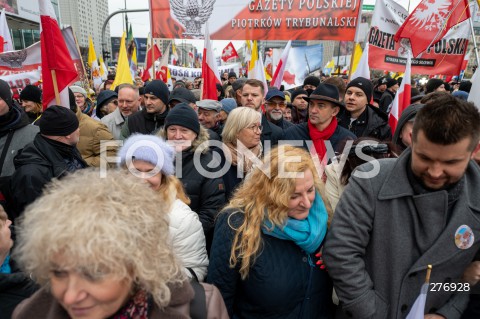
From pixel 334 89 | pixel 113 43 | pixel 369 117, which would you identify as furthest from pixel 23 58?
pixel 113 43

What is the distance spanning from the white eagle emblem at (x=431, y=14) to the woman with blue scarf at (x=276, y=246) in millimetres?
4240

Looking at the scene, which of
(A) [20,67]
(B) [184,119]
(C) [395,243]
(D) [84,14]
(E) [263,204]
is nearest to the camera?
(C) [395,243]

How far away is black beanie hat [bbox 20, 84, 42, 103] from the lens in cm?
452

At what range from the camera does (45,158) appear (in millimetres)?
2732

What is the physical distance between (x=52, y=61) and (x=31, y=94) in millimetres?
1120

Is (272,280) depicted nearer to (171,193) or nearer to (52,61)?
(171,193)

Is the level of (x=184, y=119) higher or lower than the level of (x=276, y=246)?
higher

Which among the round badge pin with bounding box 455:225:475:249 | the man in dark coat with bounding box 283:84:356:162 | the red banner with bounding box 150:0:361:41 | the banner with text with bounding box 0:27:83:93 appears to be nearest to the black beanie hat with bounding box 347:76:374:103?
the man in dark coat with bounding box 283:84:356:162

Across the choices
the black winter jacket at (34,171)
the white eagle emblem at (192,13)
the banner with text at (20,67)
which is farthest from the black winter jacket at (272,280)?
the white eagle emblem at (192,13)

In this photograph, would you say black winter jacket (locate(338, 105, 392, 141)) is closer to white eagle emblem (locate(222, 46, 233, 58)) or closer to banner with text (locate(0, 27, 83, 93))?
banner with text (locate(0, 27, 83, 93))

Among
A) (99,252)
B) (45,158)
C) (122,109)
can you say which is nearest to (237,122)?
(45,158)

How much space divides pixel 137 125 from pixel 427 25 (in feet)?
14.4

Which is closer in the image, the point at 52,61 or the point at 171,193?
the point at 171,193

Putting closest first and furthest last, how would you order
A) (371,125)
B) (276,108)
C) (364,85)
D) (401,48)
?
(371,125) < (364,85) < (276,108) < (401,48)
